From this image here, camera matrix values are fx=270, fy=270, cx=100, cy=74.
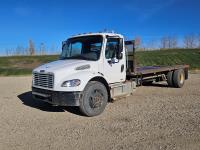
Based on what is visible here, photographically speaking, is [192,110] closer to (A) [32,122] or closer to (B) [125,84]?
(B) [125,84]

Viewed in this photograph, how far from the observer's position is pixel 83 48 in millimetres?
9367

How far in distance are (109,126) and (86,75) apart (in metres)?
1.79

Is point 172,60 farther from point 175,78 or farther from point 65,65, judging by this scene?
point 65,65

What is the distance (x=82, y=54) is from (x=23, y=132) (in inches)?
135

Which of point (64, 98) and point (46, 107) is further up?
point (64, 98)

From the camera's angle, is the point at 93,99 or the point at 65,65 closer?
the point at 93,99

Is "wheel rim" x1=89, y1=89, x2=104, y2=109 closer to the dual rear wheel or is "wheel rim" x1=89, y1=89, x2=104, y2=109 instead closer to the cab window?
the cab window

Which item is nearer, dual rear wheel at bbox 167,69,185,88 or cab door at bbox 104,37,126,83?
cab door at bbox 104,37,126,83

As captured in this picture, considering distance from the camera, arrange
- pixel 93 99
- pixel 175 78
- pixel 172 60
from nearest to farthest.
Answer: pixel 93 99, pixel 175 78, pixel 172 60

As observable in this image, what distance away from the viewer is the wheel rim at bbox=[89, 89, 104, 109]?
27.1 feet

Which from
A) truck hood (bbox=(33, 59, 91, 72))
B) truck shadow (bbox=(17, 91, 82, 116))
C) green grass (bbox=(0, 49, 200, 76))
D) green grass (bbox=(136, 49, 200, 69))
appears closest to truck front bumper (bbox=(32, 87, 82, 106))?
truck hood (bbox=(33, 59, 91, 72))

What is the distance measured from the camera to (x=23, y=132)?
6820 mm

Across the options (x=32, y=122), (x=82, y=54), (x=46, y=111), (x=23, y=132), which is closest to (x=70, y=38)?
(x=82, y=54)

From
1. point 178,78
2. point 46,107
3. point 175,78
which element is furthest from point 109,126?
point 178,78
